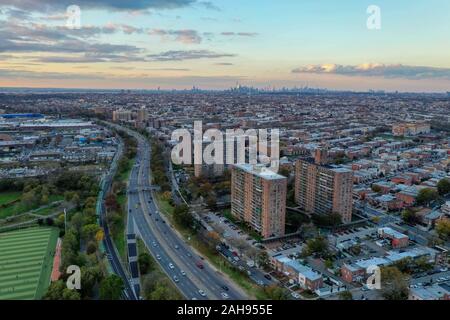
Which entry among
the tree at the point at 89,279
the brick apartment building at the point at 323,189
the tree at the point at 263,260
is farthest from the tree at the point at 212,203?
the tree at the point at 89,279

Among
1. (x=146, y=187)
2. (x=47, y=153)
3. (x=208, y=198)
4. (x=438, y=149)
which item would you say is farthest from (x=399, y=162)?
(x=47, y=153)

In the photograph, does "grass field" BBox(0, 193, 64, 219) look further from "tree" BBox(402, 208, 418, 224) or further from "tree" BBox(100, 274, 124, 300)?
"tree" BBox(402, 208, 418, 224)

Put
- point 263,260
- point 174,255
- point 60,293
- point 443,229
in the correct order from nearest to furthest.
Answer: point 60,293 < point 263,260 < point 174,255 < point 443,229

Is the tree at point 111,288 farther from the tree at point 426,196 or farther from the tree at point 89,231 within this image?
the tree at point 426,196

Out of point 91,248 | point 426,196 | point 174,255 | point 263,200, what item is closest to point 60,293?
point 91,248

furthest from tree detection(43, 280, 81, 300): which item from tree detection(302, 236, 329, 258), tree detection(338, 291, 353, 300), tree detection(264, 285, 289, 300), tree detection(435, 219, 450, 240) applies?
tree detection(435, 219, 450, 240)

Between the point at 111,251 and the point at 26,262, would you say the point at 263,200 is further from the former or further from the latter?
the point at 26,262
